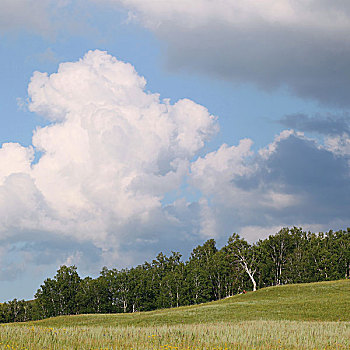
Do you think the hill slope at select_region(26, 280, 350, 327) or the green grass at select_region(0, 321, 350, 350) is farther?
the hill slope at select_region(26, 280, 350, 327)

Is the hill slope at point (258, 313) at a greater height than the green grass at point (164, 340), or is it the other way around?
the green grass at point (164, 340)

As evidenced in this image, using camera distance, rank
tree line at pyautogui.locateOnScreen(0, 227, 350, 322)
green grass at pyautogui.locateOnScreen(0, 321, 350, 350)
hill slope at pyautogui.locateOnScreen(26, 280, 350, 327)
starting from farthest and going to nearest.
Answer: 1. tree line at pyautogui.locateOnScreen(0, 227, 350, 322)
2. hill slope at pyautogui.locateOnScreen(26, 280, 350, 327)
3. green grass at pyautogui.locateOnScreen(0, 321, 350, 350)

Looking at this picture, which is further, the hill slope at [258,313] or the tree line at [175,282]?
the tree line at [175,282]

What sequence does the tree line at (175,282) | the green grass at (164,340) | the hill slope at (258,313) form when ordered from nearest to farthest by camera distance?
the green grass at (164,340)
the hill slope at (258,313)
the tree line at (175,282)

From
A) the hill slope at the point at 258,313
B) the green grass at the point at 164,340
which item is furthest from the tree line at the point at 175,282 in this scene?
the green grass at the point at 164,340

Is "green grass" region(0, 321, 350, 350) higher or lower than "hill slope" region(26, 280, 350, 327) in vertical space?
higher

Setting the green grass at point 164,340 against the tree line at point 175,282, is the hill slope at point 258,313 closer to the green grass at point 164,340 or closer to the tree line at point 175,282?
the green grass at point 164,340

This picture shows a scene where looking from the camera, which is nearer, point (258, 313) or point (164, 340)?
point (164, 340)

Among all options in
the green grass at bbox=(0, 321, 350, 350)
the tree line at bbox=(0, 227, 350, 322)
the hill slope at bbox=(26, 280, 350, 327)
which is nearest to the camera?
the green grass at bbox=(0, 321, 350, 350)

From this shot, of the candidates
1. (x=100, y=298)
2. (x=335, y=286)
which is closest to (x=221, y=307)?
(x=335, y=286)

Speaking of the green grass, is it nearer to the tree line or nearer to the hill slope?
the hill slope

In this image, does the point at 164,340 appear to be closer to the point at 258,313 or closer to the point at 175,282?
the point at 258,313

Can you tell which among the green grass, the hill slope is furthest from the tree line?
the green grass

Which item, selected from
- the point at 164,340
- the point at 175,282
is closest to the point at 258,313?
the point at 164,340
